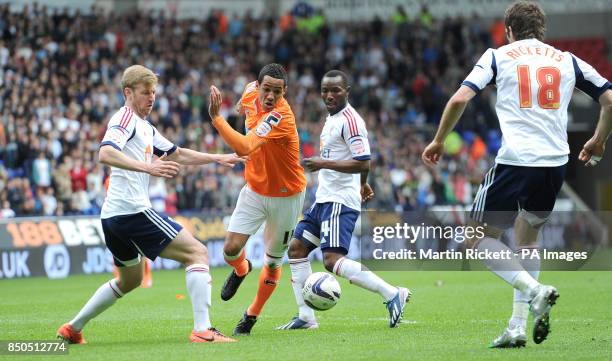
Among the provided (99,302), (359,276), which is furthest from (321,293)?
(99,302)

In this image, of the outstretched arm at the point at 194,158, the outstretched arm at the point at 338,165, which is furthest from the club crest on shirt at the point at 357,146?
the outstretched arm at the point at 194,158

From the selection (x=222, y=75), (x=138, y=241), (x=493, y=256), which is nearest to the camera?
(x=493, y=256)

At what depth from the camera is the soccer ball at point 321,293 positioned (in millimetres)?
10289

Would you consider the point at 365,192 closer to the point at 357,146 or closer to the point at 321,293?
the point at 357,146

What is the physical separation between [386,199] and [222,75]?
6158 mm

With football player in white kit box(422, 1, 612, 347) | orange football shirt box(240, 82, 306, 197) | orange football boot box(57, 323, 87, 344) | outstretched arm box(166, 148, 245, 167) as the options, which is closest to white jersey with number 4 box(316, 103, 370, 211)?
orange football shirt box(240, 82, 306, 197)

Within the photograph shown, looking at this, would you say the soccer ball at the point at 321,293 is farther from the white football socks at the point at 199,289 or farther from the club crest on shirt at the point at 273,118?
the club crest on shirt at the point at 273,118

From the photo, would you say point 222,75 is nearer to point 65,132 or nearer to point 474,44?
point 65,132

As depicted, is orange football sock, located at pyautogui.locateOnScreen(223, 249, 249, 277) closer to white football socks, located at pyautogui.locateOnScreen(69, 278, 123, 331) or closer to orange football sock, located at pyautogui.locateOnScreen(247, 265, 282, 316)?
orange football sock, located at pyautogui.locateOnScreen(247, 265, 282, 316)

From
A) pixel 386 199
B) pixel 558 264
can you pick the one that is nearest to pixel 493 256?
pixel 558 264

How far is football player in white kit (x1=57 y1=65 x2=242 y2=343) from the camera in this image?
9.29 metres

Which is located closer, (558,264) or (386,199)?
(558,264)

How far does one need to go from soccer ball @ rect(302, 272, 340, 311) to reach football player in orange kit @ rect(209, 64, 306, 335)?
0.68m

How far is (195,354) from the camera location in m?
8.62
